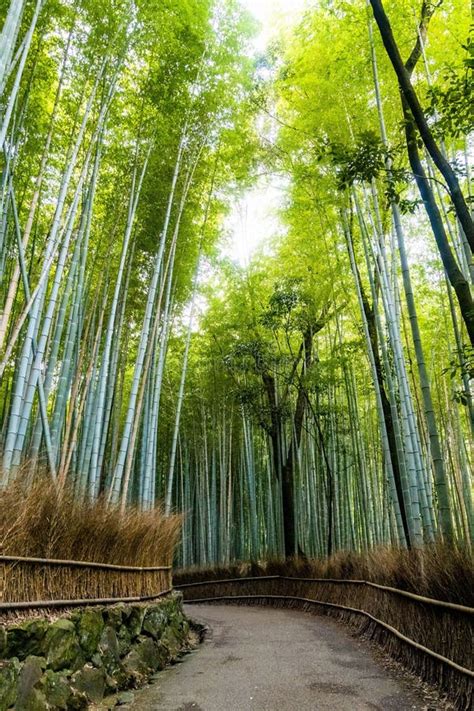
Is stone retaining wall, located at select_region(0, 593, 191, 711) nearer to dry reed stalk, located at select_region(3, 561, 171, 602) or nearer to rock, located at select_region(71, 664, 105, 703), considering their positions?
rock, located at select_region(71, 664, 105, 703)

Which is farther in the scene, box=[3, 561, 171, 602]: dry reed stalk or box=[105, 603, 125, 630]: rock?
box=[105, 603, 125, 630]: rock

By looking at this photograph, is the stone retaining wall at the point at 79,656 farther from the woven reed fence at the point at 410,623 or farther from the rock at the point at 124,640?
the woven reed fence at the point at 410,623

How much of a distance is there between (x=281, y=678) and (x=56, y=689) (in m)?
1.33

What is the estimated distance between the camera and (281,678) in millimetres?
2953

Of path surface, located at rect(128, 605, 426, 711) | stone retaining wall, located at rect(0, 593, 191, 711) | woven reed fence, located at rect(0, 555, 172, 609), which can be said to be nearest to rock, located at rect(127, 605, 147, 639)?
stone retaining wall, located at rect(0, 593, 191, 711)

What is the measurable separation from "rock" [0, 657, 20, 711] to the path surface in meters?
0.86

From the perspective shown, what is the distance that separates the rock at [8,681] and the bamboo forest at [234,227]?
2.30 feet

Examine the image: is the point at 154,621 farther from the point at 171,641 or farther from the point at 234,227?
the point at 234,227

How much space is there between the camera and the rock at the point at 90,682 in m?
2.49

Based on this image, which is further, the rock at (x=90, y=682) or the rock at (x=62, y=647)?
the rock at (x=90, y=682)

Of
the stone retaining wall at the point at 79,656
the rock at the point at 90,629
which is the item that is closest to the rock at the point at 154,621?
the stone retaining wall at the point at 79,656

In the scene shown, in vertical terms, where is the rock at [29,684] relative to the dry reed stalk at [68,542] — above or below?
below

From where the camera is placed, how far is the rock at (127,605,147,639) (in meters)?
3.45

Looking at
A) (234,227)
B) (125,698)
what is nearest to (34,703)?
(125,698)
